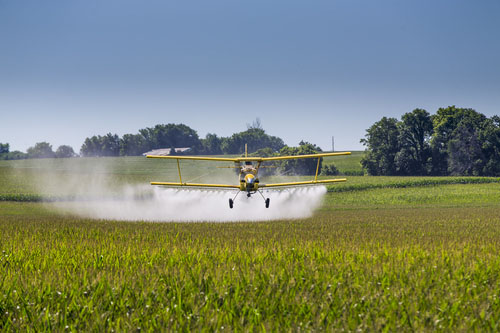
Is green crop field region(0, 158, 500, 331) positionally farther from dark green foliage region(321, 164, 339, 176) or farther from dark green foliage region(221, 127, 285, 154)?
dark green foliage region(221, 127, 285, 154)

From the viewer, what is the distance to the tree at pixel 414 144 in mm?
101188

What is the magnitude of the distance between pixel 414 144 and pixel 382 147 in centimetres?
722

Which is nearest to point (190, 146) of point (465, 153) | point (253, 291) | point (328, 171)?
point (328, 171)

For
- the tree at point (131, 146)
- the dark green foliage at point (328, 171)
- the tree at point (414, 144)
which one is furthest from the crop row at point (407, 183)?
the tree at point (131, 146)

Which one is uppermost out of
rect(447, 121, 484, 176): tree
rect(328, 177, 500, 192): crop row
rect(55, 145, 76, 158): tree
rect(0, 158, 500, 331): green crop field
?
rect(55, 145, 76, 158): tree

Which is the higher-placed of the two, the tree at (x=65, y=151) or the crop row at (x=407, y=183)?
the tree at (x=65, y=151)

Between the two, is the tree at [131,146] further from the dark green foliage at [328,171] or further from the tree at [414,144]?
the tree at [414,144]

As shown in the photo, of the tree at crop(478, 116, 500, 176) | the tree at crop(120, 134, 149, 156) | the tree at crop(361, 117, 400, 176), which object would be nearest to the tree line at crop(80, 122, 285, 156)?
the tree at crop(120, 134, 149, 156)

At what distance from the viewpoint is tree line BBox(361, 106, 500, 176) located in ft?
315

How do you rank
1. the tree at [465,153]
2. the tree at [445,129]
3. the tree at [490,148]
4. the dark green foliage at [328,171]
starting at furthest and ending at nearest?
the tree at [445,129]
the dark green foliage at [328,171]
the tree at [465,153]
the tree at [490,148]

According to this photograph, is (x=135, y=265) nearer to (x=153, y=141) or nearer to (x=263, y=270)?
(x=263, y=270)

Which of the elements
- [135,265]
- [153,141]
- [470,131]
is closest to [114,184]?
[470,131]

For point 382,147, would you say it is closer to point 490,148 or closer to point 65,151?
point 490,148

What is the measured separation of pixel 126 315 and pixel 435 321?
5019mm
